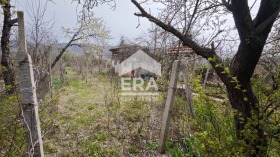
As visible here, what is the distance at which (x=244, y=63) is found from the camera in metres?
2.80

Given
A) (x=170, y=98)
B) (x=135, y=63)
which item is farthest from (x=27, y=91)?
(x=135, y=63)

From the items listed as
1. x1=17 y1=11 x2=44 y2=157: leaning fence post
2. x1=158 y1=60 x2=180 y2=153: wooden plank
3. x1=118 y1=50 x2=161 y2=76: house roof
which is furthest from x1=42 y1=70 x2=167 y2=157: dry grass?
x1=118 y1=50 x2=161 y2=76: house roof

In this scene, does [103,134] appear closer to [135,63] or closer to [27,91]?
[27,91]

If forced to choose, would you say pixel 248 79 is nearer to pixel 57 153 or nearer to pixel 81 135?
pixel 57 153

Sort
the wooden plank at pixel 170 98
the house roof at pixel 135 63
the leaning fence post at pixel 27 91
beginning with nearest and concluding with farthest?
the leaning fence post at pixel 27 91
the wooden plank at pixel 170 98
the house roof at pixel 135 63

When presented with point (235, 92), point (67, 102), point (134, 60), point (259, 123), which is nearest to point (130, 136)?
point (235, 92)

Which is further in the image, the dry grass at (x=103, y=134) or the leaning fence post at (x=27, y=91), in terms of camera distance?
the dry grass at (x=103, y=134)

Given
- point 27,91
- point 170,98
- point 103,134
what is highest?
point 27,91

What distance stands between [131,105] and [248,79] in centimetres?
556

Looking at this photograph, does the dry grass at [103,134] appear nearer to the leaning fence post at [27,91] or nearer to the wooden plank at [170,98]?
the wooden plank at [170,98]

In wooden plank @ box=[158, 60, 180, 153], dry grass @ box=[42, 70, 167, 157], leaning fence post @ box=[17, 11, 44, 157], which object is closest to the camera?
leaning fence post @ box=[17, 11, 44, 157]

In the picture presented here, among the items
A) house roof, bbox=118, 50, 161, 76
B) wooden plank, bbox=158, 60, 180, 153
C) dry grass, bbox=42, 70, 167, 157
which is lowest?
dry grass, bbox=42, 70, 167, 157

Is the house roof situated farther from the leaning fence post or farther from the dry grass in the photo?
the leaning fence post

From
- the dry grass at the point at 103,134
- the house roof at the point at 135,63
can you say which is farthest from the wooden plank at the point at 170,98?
the house roof at the point at 135,63
